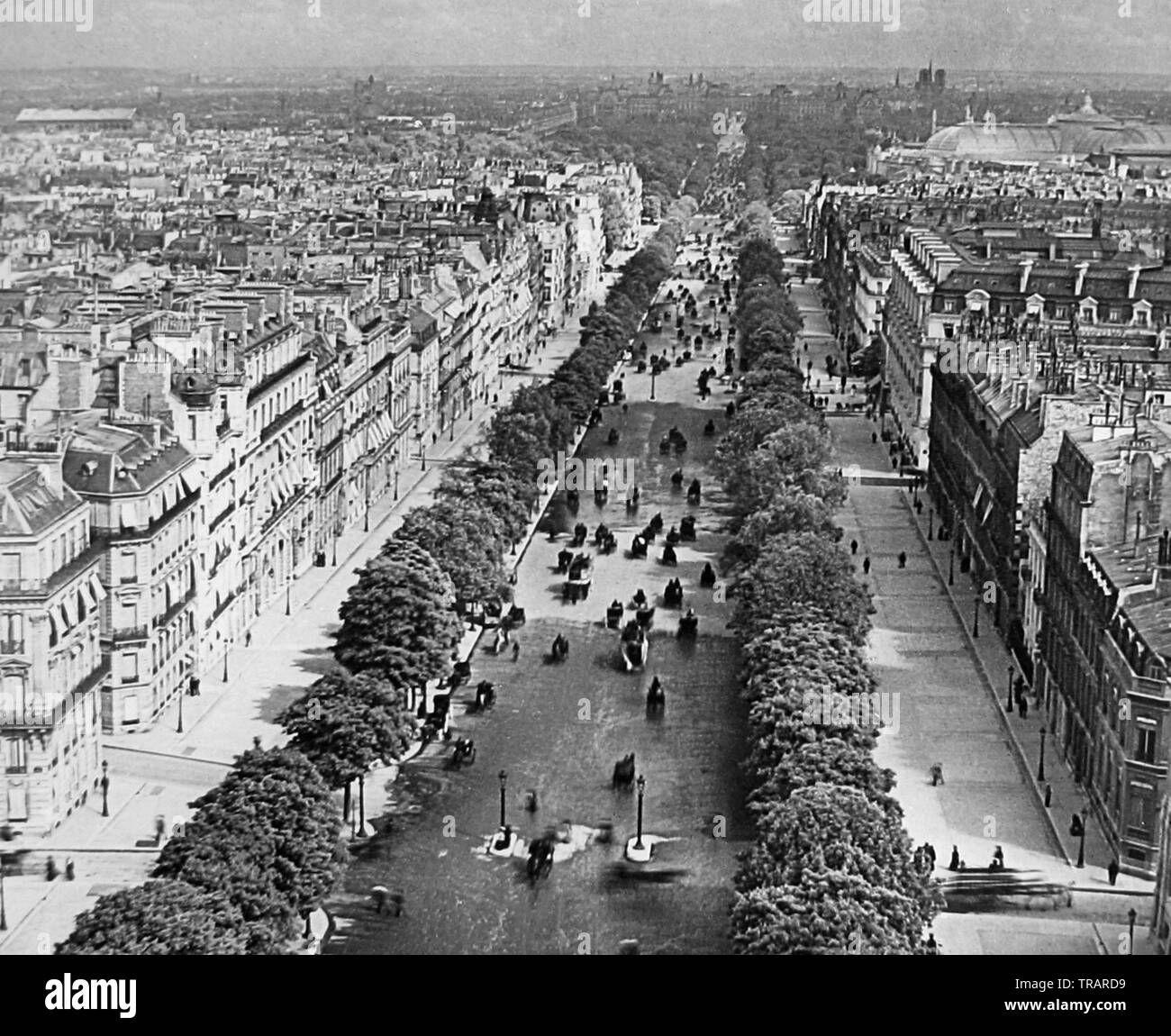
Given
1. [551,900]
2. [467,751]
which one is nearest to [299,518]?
[467,751]

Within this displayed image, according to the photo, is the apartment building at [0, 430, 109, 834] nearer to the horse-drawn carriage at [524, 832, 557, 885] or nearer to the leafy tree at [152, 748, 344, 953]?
the leafy tree at [152, 748, 344, 953]

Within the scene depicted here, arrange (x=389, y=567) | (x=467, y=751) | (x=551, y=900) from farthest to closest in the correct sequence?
(x=389, y=567) → (x=467, y=751) → (x=551, y=900)

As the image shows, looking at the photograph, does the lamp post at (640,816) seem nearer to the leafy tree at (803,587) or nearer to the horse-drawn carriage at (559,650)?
the leafy tree at (803,587)

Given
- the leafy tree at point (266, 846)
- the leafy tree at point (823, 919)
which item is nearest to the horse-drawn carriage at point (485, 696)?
the leafy tree at point (266, 846)

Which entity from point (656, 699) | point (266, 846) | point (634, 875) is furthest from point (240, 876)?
point (656, 699)

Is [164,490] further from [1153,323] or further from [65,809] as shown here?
[1153,323]

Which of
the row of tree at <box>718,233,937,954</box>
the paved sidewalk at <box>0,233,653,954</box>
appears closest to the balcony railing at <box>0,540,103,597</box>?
the paved sidewalk at <box>0,233,653,954</box>
